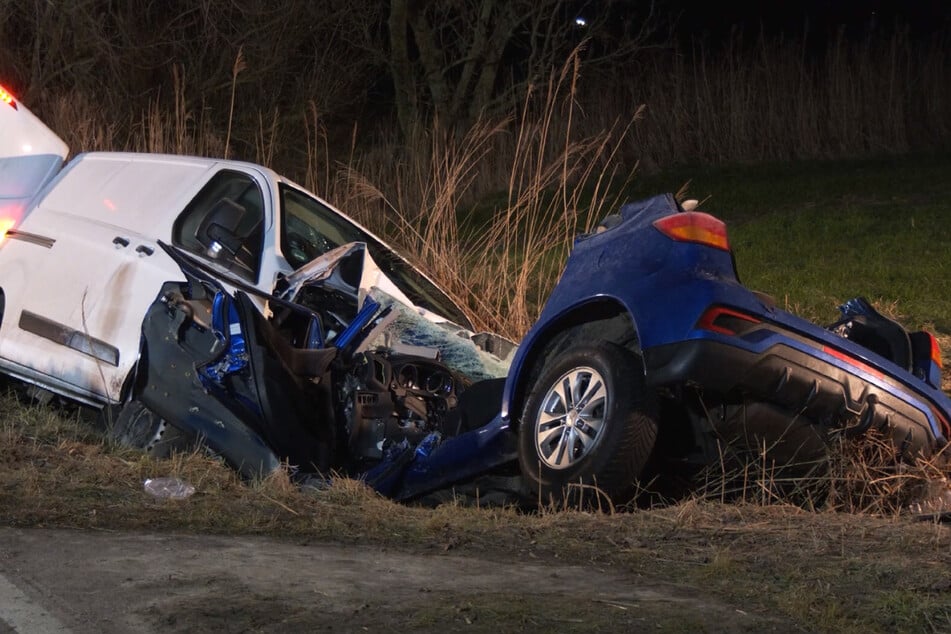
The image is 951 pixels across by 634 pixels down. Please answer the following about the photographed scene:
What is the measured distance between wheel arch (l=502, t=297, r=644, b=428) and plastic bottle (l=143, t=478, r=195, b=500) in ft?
4.80

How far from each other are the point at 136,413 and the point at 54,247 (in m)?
1.39

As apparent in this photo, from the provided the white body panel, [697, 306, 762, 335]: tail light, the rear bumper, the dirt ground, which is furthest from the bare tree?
the dirt ground

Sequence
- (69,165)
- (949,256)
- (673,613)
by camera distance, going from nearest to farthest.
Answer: (673,613)
(69,165)
(949,256)

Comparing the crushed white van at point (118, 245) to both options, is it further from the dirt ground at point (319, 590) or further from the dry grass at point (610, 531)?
the dirt ground at point (319, 590)

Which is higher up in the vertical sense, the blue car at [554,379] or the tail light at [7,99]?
the tail light at [7,99]

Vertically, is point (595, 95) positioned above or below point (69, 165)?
above

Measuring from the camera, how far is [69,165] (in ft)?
27.2

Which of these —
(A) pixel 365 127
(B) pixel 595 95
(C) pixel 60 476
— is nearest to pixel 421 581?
(C) pixel 60 476

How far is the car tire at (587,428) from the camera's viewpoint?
202 inches

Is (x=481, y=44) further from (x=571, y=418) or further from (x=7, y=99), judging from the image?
(x=571, y=418)

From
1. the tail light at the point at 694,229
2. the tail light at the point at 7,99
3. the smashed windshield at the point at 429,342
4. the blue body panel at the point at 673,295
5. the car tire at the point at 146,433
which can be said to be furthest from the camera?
the tail light at the point at 7,99

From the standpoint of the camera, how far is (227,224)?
735cm

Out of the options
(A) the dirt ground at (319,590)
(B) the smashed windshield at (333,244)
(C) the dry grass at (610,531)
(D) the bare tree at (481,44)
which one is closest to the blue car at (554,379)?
(C) the dry grass at (610,531)

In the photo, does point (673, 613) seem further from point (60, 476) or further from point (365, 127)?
point (365, 127)
